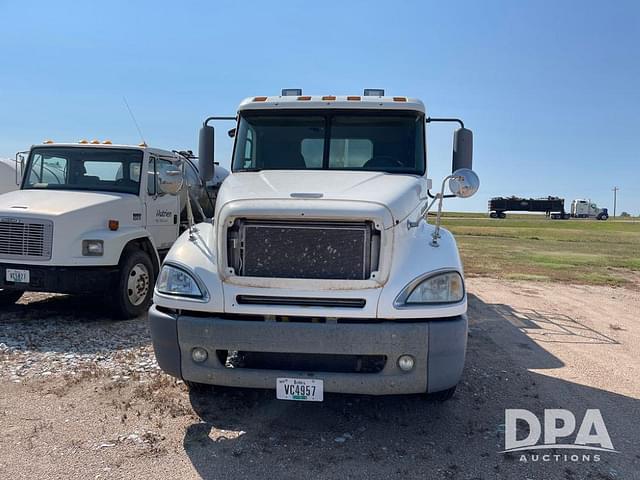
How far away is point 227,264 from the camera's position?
11.9 feet

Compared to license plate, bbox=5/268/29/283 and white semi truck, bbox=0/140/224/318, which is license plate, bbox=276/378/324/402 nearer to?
white semi truck, bbox=0/140/224/318

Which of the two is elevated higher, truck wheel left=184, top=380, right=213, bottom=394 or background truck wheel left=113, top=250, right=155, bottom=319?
background truck wheel left=113, top=250, right=155, bottom=319

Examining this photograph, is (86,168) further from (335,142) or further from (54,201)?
(335,142)

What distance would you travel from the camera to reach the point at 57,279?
21.4 feet

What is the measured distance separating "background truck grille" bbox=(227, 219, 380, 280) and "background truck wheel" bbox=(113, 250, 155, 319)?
4.01 m

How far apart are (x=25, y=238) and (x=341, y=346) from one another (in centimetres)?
510

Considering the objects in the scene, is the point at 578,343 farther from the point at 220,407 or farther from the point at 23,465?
the point at 23,465

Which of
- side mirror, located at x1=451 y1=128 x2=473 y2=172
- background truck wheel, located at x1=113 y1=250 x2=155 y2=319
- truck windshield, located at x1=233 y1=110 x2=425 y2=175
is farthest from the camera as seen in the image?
background truck wheel, located at x1=113 y1=250 x2=155 y2=319

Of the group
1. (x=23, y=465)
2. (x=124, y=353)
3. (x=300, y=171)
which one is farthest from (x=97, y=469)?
(x=300, y=171)

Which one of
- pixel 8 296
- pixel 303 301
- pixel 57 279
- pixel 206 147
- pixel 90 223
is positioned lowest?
pixel 8 296

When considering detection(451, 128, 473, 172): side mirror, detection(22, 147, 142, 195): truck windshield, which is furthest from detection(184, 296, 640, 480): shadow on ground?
detection(22, 147, 142, 195): truck windshield

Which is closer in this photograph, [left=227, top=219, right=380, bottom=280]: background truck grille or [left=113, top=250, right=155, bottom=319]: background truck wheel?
[left=227, top=219, right=380, bottom=280]: background truck grille

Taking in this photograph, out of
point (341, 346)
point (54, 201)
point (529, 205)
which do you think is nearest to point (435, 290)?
point (341, 346)

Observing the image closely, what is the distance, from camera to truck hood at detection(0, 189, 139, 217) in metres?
6.60
